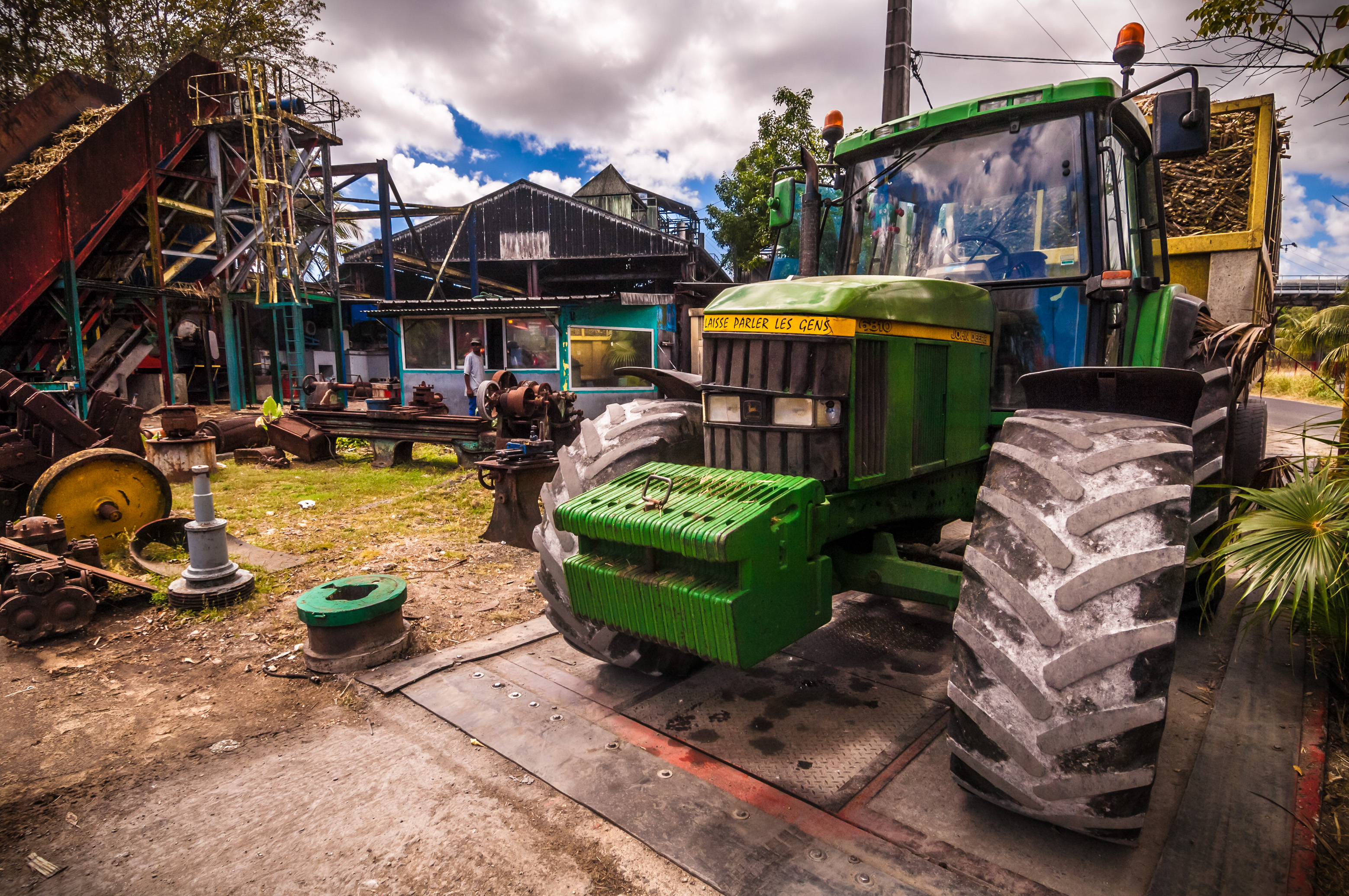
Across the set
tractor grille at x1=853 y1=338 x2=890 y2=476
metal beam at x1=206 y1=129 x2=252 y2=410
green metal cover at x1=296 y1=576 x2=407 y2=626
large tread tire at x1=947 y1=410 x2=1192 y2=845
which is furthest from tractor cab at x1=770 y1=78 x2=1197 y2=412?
metal beam at x1=206 y1=129 x2=252 y2=410

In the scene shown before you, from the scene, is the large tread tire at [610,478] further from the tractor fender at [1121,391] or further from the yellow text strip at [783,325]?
the tractor fender at [1121,391]

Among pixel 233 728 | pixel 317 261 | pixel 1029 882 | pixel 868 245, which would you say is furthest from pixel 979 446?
pixel 317 261

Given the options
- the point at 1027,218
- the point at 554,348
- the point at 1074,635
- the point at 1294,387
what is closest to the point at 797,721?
the point at 1074,635

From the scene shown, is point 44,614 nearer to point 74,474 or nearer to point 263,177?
point 74,474

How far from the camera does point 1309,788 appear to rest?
8.36 ft

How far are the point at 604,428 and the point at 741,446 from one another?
86cm

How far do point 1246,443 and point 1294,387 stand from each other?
2868cm

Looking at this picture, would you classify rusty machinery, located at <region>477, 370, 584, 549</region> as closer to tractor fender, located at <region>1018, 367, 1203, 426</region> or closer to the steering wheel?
the steering wheel

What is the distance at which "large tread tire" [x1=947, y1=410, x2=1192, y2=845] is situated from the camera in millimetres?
1939

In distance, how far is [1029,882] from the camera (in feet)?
6.95

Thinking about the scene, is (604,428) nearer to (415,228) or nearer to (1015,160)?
(1015,160)

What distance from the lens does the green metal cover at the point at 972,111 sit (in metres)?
3.19

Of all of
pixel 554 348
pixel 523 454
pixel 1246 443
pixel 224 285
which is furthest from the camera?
pixel 224 285

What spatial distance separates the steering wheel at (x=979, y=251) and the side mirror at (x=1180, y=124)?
2.24 feet
